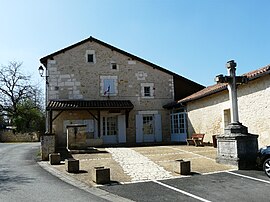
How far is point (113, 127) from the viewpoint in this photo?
2038cm

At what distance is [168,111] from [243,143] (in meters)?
12.2

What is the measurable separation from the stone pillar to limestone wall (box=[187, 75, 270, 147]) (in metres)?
8.42

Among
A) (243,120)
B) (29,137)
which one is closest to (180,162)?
(243,120)

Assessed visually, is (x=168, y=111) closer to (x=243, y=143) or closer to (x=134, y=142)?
(x=134, y=142)

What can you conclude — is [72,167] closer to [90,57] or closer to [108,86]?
[108,86]

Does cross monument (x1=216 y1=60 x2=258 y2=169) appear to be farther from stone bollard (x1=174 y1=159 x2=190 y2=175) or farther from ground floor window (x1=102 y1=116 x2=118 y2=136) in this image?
ground floor window (x1=102 y1=116 x2=118 y2=136)

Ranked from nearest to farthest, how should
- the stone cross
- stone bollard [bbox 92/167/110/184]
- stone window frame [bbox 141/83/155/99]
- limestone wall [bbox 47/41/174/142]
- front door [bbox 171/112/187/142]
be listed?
stone bollard [bbox 92/167/110/184], the stone cross, front door [bbox 171/112/187/142], limestone wall [bbox 47/41/174/142], stone window frame [bbox 141/83/155/99]

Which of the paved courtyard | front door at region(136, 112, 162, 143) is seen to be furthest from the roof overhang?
the paved courtyard

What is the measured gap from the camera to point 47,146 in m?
13.0

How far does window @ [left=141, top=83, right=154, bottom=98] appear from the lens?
2106 centimetres

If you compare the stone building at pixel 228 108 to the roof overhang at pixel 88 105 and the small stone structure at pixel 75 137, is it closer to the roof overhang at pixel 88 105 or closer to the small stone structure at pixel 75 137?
the roof overhang at pixel 88 105

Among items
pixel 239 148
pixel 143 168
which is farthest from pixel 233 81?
pixel 143 168

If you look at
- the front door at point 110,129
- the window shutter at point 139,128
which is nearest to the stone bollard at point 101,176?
the front door at point 110,129

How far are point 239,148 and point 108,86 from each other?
12.8m
